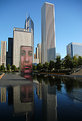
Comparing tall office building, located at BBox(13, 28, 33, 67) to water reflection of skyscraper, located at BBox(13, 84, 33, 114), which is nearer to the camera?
water reflection of skyscraper, located at BBox(13, 84, 33, 114)

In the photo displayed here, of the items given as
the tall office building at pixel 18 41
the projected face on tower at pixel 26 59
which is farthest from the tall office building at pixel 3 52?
the projected face on tower at pixel 26 59

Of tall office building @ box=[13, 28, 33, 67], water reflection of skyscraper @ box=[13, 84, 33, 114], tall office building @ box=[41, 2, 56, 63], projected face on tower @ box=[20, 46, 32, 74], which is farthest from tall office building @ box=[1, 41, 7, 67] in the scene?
water reflection of skyscraper @ box=[13, 84, 33, 114]

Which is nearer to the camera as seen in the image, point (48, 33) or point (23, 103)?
point (23, 103)

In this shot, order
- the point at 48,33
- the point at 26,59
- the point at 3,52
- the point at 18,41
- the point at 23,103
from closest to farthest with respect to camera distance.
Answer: the point at 23,103 → the point at 26,59 → the point at 18,41 → the point at 3,52 → the point at 48,33

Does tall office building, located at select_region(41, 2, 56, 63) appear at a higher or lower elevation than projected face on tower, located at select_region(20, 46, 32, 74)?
higher

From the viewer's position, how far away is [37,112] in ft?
17.4

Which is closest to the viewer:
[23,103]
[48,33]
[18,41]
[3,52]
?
[23,103]

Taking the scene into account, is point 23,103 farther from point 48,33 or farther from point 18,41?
point 48,33

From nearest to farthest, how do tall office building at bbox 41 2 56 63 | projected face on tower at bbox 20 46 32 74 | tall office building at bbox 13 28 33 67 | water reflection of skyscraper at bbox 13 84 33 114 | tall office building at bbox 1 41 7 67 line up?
water reflection of skyscraper at bbox 13 84 33 114, projected face on tower at bbox 20 46 32 74, tall office building at bbox 13 28 33 67, tall office building at bbox 1 41 7 67, tall office building at bbox 41 2 56 63

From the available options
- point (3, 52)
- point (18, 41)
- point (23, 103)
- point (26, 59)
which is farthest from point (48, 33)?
point (23, 103)

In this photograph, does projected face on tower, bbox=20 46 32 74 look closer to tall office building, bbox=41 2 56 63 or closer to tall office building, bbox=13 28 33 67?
tall office building, bbox=13 28 33 67

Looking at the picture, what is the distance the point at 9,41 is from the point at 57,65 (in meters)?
161

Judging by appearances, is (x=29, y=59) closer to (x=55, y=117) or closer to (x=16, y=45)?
(x=55, y=117)

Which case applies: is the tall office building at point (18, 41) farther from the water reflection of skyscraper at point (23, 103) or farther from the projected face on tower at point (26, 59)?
the water reflection of skyscraper at point (23, 103)
